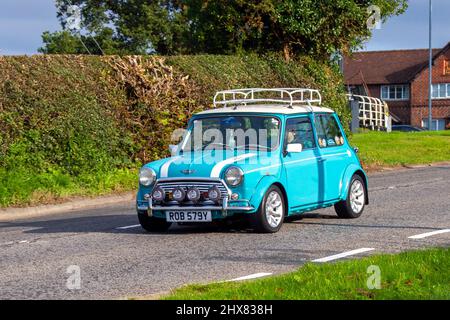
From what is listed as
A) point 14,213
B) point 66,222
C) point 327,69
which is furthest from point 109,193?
point 327,69

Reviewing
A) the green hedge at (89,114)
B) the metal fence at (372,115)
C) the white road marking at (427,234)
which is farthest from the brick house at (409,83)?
the white road marking at (427,234)

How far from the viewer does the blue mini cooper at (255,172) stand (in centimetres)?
1359

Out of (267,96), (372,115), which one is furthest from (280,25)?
(372,115)

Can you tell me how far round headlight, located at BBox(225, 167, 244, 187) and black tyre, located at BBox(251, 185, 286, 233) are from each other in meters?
0.48

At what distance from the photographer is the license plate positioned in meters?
13.6

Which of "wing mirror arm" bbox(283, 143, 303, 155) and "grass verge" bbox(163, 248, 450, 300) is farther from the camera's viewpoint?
"wing mirror arm" bbox(283, 143, 303, 155)

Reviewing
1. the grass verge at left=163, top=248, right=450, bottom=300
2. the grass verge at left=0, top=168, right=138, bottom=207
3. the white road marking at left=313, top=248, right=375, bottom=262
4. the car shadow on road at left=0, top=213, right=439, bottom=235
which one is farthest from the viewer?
the grass verge at left=0, top=168, right=138, bottom=207

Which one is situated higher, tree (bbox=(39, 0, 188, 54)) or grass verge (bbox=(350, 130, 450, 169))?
tree (bbox=(39, 0, 188, 54))

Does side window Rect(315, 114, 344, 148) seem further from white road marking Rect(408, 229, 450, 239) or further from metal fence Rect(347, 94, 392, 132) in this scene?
metal fence Rect(347, 94, 392, 132)

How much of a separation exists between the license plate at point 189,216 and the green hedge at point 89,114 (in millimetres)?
6533

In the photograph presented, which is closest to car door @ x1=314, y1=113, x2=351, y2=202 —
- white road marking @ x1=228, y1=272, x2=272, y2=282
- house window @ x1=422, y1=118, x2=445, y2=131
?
white road marking @ x1=228, y1=272, x2=272, y2=282

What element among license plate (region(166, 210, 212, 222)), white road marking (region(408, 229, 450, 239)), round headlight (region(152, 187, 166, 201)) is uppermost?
round headlight (region(152, 187, 166, 201))

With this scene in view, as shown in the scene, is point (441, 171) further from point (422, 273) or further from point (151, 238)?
point (422, 273)

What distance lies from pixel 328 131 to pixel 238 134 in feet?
6.22
